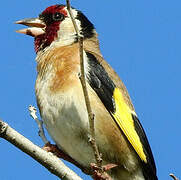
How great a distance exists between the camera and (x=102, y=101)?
17.6ft

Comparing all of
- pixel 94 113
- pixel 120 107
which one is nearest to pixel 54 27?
pixel 120 107

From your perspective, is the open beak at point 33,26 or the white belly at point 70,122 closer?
the white belly at point 70,122

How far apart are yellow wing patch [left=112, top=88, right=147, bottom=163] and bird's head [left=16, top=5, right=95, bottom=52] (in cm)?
117

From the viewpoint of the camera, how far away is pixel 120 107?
5539mm

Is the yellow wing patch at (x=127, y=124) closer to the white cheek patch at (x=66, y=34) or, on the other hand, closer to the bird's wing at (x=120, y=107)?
Result: the bird's wing at (x=120, y=107)

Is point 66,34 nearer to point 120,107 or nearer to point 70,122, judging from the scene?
point 120,107

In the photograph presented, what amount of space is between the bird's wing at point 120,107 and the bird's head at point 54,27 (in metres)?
0.65

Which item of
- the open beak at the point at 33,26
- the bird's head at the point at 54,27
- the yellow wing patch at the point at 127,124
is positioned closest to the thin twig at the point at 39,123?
the yellow wing patch at the point at 127,124

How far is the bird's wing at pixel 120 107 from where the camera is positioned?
5344mm

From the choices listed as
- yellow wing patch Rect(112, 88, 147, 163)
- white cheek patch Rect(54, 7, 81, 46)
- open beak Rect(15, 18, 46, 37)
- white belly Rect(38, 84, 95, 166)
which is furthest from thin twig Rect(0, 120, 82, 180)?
open beak Rect(15, 18, 46, 37)

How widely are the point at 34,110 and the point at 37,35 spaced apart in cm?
148

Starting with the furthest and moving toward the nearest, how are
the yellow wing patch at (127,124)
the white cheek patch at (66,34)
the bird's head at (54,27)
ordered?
the bird's head at (54,27)
the white cheek patch at (66,34)
the yellow wing patch at (127,124)

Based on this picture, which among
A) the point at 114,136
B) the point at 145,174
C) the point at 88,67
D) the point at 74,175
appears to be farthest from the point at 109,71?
the point at 74,175

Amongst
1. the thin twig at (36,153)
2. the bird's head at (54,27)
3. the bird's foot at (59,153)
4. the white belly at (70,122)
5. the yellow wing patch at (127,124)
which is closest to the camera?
the thin twig at (36,153)
